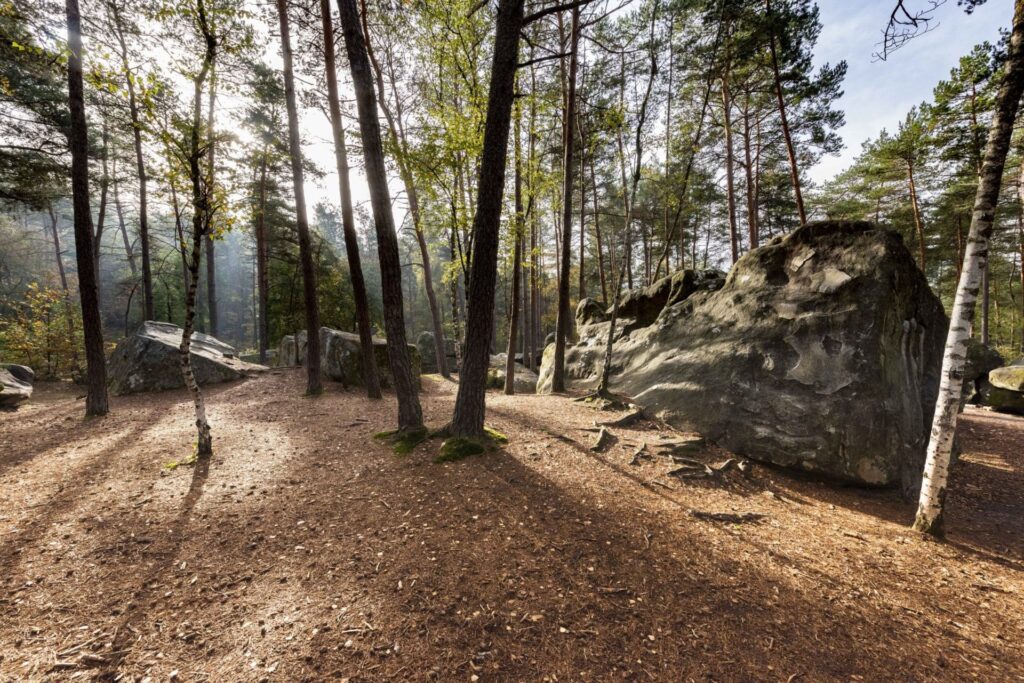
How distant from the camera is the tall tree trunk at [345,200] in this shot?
8.70 metres

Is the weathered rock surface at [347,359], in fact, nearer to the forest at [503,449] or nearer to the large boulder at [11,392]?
the forest at [503,449]

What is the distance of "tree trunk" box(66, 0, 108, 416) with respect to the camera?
292 inches

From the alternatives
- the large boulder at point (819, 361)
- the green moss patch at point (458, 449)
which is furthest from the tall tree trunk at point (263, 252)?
the large boulder at point (819, 361)

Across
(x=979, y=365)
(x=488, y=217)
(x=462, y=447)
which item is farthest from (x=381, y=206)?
(x=979, y=365)

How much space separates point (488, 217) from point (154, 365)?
485 inches

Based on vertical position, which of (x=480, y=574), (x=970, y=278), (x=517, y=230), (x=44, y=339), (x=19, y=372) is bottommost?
(x=480, y=574)

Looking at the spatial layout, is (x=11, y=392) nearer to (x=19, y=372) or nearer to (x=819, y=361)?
(x=19, y=372)

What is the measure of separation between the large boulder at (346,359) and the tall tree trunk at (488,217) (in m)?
7.16

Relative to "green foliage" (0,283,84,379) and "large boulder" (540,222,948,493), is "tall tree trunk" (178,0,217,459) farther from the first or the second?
"green foliage" (0,283,84,379)

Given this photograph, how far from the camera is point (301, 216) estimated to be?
10305 millimetres

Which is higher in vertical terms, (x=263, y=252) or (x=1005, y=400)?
(x=263, y=252)

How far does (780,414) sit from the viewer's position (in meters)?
6.10

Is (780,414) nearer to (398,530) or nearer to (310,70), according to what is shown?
(398,530)

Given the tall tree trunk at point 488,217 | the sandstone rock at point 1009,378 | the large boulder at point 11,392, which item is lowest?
the large boulder at point 11,392
